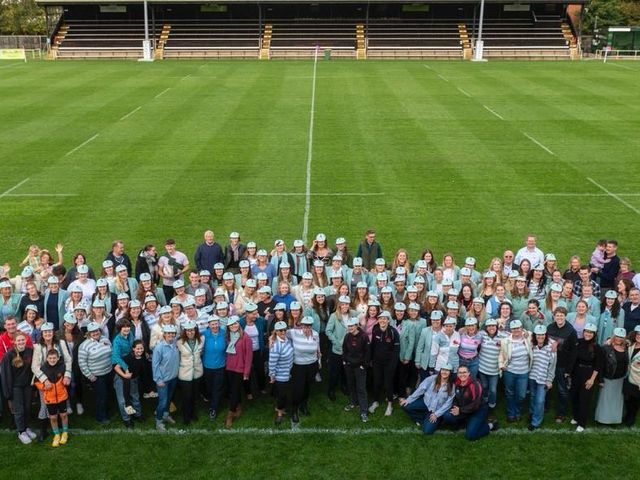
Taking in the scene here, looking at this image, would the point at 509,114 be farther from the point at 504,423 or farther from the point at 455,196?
the point at 504,423

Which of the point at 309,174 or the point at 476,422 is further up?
the point at 309,174

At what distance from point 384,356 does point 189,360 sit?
8.53ft

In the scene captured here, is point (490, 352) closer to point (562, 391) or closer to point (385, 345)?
point (562, 391)

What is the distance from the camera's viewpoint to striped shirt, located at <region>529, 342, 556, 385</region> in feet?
28.2

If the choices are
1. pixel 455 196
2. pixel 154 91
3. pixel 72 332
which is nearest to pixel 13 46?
pixel 154 91

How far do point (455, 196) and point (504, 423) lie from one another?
10.1 metres

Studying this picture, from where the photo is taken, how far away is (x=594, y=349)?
855cm

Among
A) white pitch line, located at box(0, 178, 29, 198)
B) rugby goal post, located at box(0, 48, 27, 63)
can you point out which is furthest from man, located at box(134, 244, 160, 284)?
rugby goal post, located at box(0, 48, 27, 63)

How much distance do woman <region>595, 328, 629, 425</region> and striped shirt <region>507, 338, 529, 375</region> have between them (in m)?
0.99

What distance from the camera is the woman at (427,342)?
8.84 meters

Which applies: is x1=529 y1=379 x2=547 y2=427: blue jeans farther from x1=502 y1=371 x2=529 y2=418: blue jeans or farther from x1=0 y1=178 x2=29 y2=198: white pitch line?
x1=0 y1=178 x2=29 y2=198: white pitch line

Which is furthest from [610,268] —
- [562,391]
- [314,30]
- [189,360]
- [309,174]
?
[314,30]

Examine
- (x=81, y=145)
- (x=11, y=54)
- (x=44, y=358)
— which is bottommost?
(x=44, y=358)

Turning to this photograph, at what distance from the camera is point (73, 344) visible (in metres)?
8.70
